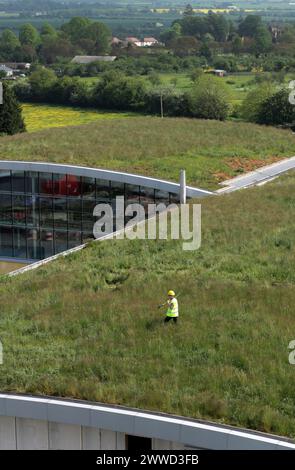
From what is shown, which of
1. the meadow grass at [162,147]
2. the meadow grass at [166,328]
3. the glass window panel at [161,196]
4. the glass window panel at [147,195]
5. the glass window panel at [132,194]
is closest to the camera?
the meadow grass at [166,328]

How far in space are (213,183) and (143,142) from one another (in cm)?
878

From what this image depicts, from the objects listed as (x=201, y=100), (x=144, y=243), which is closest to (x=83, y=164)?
(x=144, y=243)

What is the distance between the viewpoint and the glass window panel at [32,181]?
42844mm

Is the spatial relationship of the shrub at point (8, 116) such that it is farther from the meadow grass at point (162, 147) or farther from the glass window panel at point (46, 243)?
the glass window panel at point (46, 243)

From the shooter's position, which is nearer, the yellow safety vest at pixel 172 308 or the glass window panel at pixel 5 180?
the yellow safety vest at pixel 172 308

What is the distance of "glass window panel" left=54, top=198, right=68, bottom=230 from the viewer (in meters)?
42.4

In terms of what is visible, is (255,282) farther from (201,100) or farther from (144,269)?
(201,100)

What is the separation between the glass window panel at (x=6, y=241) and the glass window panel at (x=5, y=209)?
0.50 metres

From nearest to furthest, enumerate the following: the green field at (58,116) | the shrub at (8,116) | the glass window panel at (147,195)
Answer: the glass window panel at (147,195), the shrub at (8,116), the green field at (58,116)

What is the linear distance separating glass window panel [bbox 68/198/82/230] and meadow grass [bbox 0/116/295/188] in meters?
2.69

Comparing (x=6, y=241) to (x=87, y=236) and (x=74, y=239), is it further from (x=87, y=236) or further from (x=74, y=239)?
(x=87, y=236)

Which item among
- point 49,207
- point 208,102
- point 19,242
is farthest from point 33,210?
point 208,102

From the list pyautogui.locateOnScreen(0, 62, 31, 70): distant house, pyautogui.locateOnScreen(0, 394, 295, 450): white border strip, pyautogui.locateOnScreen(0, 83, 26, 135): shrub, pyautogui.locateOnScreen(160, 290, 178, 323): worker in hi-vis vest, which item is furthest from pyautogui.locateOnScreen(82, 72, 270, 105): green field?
pyautogui.locateOnScreen(0, 394, 295, 450): white border strip

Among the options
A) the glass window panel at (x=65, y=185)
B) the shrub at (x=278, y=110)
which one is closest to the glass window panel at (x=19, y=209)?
the glass window panel at (x=65, y=185)
